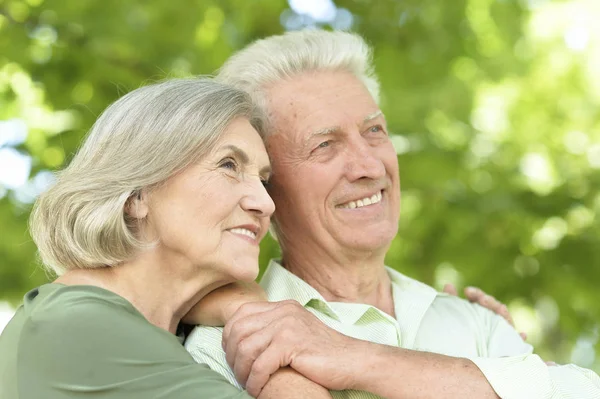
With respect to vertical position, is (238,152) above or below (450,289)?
above

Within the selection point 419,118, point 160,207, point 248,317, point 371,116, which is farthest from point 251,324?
point 419,118

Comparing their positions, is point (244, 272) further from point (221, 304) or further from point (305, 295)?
point (305, 295)

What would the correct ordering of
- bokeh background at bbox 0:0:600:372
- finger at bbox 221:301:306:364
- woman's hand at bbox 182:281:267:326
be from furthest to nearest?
bokeh background at bbox 0:0:600:372, woman's hand at bbox 182:281:267:326, finger at bbox 221:301:306:364

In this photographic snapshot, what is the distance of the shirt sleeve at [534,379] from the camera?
244 centimetres

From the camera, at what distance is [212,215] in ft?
8.37

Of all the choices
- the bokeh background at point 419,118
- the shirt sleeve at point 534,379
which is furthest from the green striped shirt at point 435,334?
the bokeh background at point 419,118

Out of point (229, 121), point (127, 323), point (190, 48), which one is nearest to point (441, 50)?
point (190, 48)

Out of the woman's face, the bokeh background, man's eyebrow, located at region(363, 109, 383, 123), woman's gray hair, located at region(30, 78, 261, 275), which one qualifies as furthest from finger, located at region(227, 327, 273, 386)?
the bokeh background

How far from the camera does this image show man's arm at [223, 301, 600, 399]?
2.40 meters

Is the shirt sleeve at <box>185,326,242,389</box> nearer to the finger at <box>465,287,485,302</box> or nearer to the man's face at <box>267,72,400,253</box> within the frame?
the man's face at <box>267,72,400,253</box>

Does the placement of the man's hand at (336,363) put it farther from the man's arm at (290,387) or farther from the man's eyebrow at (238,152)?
the man's eyebrow at (238,152)

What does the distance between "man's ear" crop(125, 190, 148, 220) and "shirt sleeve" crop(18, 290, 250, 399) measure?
1.35 ft

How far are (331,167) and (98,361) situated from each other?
1262 millimetres

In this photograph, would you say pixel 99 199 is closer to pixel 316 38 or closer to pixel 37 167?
pixel 316 38
